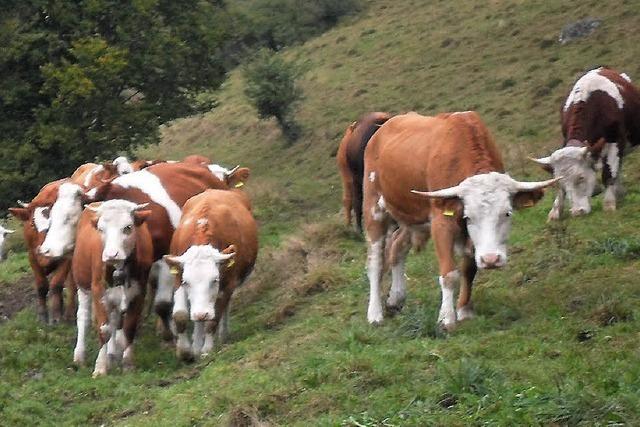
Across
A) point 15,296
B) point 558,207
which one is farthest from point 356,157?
point 15,296

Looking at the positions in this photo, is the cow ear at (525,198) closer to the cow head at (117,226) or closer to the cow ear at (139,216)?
the cow head at (117,226)

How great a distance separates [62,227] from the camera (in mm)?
12859

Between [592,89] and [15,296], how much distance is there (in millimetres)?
10157

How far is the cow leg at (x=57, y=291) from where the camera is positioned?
46.1 ft

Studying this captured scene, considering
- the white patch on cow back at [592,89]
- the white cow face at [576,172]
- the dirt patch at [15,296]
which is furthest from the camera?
the dirt patch at [15,296]

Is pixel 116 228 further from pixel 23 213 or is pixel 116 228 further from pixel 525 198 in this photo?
pixel 525 198

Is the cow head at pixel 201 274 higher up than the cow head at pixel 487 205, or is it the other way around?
the cow head at pixel 487 205

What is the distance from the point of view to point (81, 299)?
11.9 m

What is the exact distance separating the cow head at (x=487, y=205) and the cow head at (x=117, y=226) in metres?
3.85

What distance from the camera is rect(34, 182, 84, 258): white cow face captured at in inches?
504

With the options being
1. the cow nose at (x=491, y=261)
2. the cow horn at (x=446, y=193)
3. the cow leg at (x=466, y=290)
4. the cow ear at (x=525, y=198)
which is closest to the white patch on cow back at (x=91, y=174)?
the cow leg at (x=466, y=290)

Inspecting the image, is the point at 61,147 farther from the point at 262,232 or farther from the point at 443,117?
the point at 443,117

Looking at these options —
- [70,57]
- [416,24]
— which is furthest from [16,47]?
[416,24]

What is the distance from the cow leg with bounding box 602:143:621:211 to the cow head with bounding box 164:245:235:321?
17.9 feet
